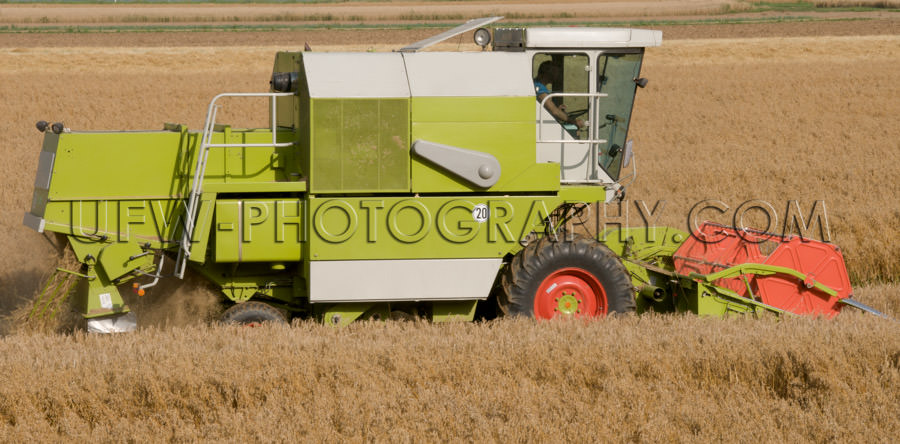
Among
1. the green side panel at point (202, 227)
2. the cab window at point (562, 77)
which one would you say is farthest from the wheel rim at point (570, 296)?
the green side panel at point (202, 227)

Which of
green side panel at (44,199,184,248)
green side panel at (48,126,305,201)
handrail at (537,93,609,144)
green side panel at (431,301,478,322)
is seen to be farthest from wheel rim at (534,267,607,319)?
green side panel at (44,199,184,248)

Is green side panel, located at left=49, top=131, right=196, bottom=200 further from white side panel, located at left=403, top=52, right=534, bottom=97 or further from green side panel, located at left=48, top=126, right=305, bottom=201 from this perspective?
white side panel, located at left=403, top=52, right=534, bottom=97

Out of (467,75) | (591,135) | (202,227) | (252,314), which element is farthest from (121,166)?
(591,135)

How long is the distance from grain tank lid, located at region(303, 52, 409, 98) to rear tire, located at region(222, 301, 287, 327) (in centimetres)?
167

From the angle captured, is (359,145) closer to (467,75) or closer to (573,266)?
(467,75)

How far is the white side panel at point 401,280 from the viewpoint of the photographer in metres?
7.06

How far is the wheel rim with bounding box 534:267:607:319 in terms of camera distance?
7297 millimetres

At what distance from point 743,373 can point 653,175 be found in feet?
32.2

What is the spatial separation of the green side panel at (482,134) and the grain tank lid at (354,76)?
213mm

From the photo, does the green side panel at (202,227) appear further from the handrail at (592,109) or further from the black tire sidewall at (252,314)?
the handrail at (592,109)

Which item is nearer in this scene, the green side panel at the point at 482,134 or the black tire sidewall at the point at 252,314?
the green side panel at the point at 482,134

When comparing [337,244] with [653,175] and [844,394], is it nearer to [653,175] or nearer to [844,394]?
[844,394]

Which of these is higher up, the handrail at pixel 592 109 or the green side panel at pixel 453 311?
the handrail at pixel 592 109

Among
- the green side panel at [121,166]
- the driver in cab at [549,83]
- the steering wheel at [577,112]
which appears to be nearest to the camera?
the green side panel at [121,166]
